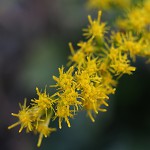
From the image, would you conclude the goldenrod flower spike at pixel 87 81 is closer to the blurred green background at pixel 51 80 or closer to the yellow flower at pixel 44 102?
the yellow flower at pixel 44 102

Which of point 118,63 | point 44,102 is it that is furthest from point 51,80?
point 44,102

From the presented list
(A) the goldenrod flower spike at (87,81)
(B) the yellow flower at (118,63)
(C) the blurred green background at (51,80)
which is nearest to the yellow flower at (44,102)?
(A) the goldenrod flower spike at (87,81)

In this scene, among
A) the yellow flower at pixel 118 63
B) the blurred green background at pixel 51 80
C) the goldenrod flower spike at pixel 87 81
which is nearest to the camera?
the goldenrod flower spike at pixel 87 81

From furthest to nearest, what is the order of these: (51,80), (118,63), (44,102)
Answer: (51,80) < (118,63) < (44,102)

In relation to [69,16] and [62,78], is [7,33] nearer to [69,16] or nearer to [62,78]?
[69,16]

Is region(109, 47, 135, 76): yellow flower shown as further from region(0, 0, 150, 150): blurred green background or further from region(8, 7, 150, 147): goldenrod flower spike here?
region(0, 0, 150, 150): blurred green background

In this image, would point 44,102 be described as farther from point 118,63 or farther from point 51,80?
point 51,80

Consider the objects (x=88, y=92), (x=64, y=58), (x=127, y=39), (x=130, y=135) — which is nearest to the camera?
(x=88, y=92)

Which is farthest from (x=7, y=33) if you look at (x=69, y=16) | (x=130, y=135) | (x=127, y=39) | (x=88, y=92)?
(x=88, y=92)
